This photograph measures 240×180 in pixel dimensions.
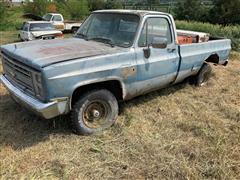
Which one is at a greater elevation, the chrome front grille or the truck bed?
the chrome front grille

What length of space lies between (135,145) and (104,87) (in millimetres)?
1015

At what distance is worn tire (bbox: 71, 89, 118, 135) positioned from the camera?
13.4 ft

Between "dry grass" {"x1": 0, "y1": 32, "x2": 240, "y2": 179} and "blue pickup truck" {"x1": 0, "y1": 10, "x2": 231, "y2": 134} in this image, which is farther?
"blue pickup truck" {"x1": 0, "y1": 10, "x2": 231, "y2": 134}

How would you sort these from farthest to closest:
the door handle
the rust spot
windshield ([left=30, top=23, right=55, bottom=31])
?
windshield ([left=30, top=23, right=55, bottom=31]) → the door handle → the rust spot

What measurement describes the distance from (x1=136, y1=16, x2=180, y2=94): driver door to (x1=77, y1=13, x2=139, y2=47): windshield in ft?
0.64

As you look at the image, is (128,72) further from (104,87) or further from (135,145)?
(135,145)

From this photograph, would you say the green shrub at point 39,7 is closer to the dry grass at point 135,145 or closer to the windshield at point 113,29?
the dry grass at point 135,145

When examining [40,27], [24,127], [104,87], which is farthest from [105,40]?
[40,27]

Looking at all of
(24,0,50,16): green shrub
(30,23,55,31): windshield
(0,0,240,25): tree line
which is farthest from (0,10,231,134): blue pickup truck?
(24,0,50,16): green shrub

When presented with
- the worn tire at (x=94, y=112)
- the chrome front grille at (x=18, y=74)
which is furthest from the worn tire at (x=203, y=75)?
the chrome front grille at (x=18, y=74)

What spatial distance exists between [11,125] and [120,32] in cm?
233

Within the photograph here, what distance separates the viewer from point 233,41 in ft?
40.7

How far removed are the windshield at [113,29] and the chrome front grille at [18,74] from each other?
1407 mm

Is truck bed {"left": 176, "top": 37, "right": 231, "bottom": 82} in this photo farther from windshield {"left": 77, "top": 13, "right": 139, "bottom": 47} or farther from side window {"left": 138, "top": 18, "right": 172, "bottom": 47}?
windshield {"left": 77, "top": 13, "right": 139, "bottom": 47}
